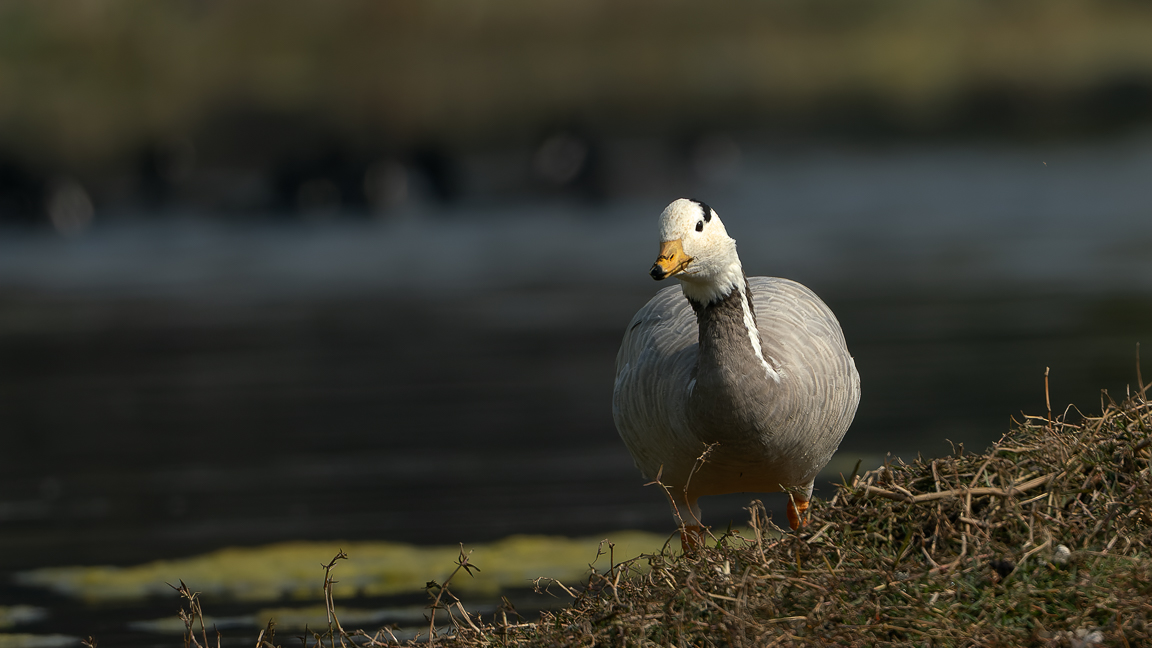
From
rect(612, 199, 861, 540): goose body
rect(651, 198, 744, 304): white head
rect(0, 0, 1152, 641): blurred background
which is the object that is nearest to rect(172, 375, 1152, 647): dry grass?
rect(612, 199, 861, 540): goose body

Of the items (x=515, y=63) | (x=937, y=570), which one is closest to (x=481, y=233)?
(x=937, y=570)

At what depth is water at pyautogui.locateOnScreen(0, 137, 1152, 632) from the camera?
10695 millimetres

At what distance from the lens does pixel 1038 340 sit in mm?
15203

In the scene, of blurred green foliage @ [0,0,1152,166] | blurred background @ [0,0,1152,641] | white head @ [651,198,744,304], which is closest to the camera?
white head @ [651,198,744,304]

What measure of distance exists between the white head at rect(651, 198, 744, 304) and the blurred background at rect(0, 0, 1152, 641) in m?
2.99

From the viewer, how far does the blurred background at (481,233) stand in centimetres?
1162

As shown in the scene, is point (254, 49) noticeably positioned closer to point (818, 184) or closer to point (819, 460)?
point (818, 184)

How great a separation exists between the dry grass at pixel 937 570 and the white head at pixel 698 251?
1266mm

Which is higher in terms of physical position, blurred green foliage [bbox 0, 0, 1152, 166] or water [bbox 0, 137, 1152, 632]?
blurred green foliage [bbox 0, 0, 1152, 166]

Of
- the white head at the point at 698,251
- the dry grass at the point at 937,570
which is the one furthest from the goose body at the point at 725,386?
the dry grass at the point at 937,570

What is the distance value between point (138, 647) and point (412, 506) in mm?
3002

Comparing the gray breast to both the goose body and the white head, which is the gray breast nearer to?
the goose body

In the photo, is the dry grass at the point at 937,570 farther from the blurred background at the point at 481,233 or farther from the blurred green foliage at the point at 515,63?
the blurred green foliage at the point at 515,63

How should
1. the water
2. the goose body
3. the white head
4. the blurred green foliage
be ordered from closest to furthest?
1. the white head
2. the goose body
3. the water
4. the blurred green foliage
